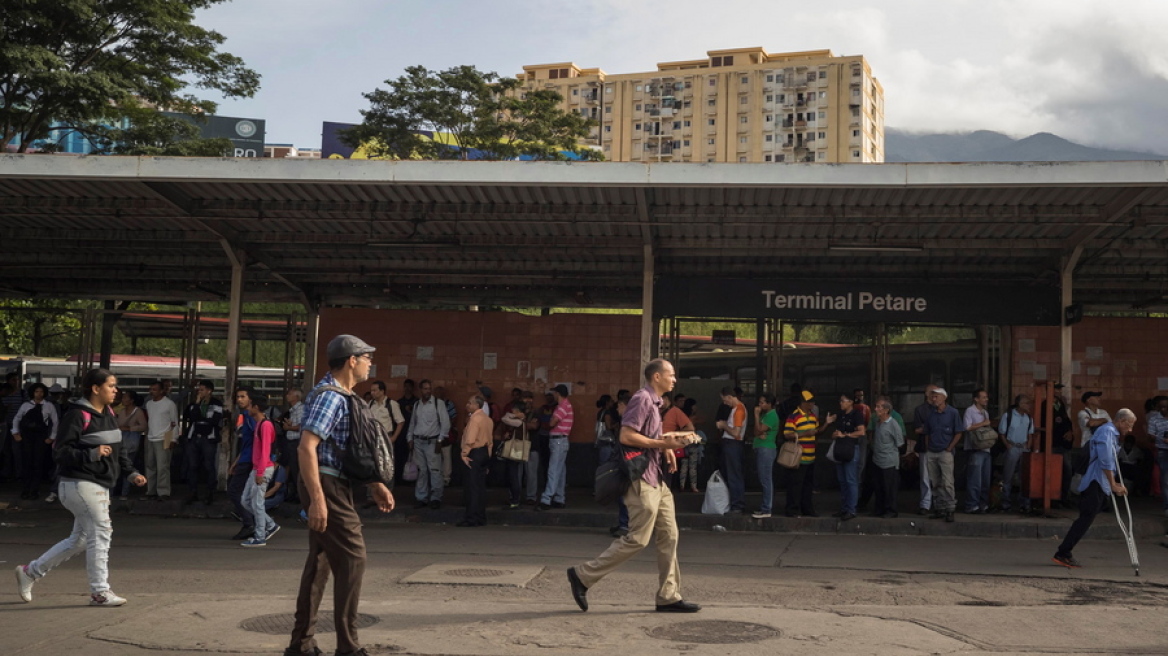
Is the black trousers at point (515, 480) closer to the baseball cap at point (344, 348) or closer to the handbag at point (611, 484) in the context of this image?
the handbag at point (611, 484)

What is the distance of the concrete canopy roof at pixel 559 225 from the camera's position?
477 inches

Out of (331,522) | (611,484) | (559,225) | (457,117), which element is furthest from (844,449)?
(457,117)

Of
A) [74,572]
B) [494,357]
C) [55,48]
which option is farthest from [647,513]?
[55,48]

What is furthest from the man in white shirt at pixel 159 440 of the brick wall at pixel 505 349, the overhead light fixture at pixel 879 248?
the overhead light fixture at pixel 879 248

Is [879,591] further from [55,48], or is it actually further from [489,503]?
[55,48]

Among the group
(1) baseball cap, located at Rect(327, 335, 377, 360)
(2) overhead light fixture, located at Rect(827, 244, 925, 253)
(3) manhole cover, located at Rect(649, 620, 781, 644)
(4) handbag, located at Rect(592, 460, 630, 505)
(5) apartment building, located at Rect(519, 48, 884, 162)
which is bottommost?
(3) manhole cover, located at Rect(649, 620, 781, 644)

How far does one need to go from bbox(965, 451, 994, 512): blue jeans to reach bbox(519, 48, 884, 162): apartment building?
99037 millimetres

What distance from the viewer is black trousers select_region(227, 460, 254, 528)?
11.5 m

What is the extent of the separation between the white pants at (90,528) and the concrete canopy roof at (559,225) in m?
5.65

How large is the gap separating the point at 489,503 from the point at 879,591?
7.87 metres

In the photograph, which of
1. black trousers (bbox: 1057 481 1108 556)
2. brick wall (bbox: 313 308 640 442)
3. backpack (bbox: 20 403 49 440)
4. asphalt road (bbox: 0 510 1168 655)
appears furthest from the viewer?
brick wall (bbox: 313 308 640 442)

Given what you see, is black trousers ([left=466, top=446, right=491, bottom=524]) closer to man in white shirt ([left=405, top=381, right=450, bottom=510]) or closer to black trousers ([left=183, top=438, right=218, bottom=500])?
man in white shirt ([left=405, top=381, right=450, bottom=510])

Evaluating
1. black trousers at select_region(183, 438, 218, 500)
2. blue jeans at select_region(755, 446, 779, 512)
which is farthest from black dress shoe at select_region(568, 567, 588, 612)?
black trousers at select_region(183, 438, 218, 500)

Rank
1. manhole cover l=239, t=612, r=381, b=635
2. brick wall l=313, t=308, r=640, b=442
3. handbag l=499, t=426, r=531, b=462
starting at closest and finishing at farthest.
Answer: manhole cover l=239, t=612, r=381, b=635
handbag l=499, t=426, r=531, b=462
brick wall l=313, t=308, r=640, b=442
